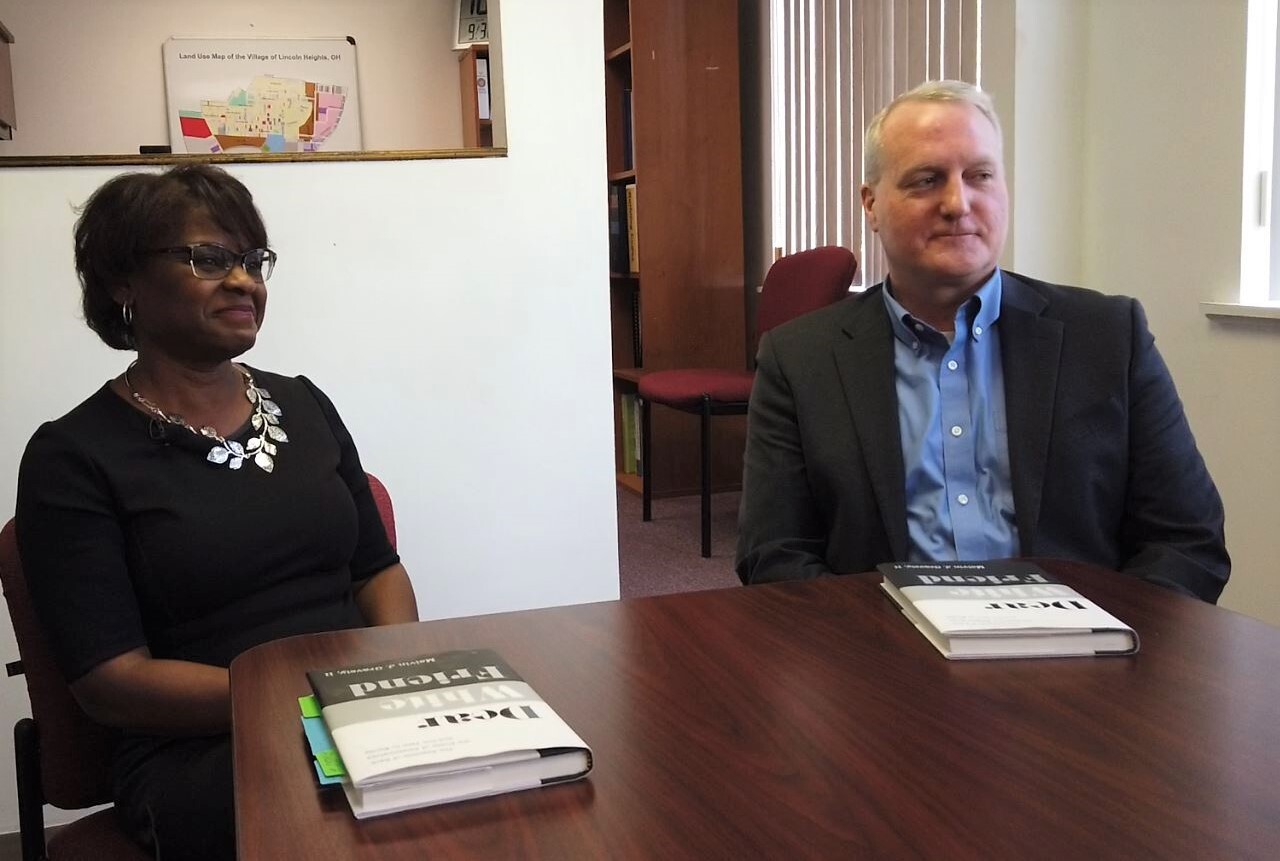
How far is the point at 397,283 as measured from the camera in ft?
8.20

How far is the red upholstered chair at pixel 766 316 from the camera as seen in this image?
424 centimetres

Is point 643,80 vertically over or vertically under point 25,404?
over

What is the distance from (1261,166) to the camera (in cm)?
283

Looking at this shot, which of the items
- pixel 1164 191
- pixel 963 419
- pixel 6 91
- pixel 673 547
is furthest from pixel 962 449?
pixel 6 91

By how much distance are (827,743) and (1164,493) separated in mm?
892

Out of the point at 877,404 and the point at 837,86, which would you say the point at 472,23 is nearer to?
the point at 837,86

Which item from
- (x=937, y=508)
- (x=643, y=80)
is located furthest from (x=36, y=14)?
(x=937, y=508)

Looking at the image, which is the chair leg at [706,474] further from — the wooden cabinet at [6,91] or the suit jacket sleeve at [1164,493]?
the wooden cabinet at [6,91]

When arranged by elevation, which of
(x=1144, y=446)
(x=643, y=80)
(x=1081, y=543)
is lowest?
(x=1081, y=543)

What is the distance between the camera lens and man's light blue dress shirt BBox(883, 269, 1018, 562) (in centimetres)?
169

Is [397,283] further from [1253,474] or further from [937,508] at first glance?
[1253,474]

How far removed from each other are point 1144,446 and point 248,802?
126 cm

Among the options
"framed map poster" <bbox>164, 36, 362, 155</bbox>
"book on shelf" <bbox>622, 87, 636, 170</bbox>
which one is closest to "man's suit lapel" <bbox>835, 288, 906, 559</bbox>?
"book on shelf" <bbox>622, 87, 636, 170</bbox>

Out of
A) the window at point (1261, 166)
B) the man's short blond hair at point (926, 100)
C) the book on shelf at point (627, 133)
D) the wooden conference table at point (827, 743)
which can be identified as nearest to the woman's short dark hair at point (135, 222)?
the wooden conference table at point (827, 743)
